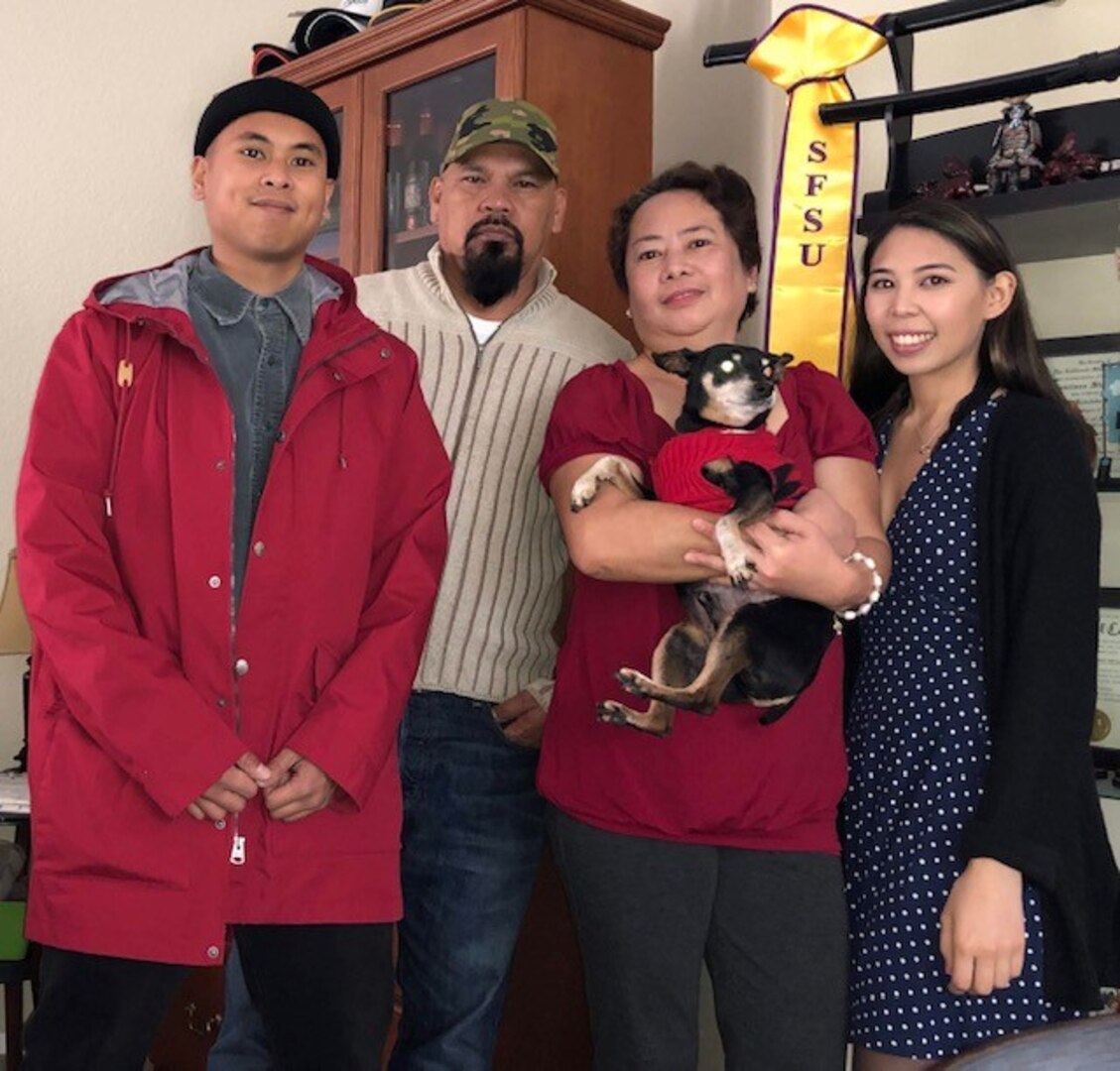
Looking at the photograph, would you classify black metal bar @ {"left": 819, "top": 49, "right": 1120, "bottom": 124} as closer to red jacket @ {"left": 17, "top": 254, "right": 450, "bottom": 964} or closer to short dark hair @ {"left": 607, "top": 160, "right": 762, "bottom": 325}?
short dark hair @ {"left": 607, "top": 160, "right": 762, "bottom": 325}

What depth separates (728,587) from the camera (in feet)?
4.74

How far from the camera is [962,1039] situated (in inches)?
56.7

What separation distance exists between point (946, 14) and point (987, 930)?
1.37m

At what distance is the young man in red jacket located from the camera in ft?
4.58

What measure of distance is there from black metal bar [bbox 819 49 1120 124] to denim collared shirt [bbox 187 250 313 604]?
0.96 metres

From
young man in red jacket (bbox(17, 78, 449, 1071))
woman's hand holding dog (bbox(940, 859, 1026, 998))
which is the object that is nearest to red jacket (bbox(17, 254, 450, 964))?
young man in red jacket (bbox(17, 78, 449, 1071))

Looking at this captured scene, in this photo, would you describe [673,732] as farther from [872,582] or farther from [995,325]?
[995,325]

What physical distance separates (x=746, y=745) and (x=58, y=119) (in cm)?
262

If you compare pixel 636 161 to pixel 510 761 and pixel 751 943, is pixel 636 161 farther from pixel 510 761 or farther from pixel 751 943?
pixel 751 943

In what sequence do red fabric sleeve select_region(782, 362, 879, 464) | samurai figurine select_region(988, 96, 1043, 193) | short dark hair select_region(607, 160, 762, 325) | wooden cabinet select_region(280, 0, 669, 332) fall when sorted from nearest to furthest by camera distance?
red fabric sleeve select_region(782, 362, 879, 464)
short dark hair select_region(607, 160, 762, 325)
samurai figurine select_region(988, 96, 1043, 193)
wooden cabinet select_region(280, 0, 669, 332)

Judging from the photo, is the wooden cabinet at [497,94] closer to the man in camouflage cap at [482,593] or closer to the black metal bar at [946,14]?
the man in camouflage cap at [482,593]

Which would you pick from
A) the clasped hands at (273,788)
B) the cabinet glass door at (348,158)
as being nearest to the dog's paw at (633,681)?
the clasped hands at (273,788)

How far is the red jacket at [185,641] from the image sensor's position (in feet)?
4.58

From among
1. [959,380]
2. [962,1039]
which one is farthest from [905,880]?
[959,380]
